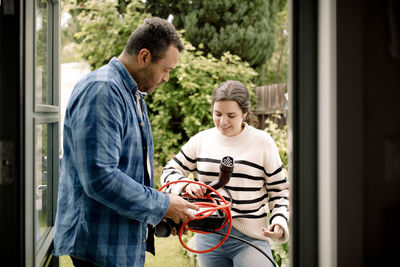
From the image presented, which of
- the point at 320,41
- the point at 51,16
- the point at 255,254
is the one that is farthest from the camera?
the point at 51,16

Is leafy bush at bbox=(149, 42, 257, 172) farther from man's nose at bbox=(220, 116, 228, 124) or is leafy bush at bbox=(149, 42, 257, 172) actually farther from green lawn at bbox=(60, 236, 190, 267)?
man's nose at bbox=(220, 116, 228, 124)

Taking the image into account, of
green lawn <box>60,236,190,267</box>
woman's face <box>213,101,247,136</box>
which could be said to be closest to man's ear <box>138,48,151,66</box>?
woman's face <box>213,101,247,136</box>

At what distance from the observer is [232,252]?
187 cm

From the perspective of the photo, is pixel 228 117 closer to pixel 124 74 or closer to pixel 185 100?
pixel 124 74

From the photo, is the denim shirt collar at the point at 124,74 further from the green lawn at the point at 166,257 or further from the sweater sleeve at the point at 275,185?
the green lawn at the point at 166,257

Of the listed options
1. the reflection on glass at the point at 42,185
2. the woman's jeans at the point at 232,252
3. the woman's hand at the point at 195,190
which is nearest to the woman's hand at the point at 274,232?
the woman's jeans at the point at 232,252

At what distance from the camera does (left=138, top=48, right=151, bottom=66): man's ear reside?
1482 mm

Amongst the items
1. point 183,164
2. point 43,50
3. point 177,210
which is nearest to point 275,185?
point 183,164

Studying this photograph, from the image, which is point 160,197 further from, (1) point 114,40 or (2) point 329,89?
(1) point 114,40

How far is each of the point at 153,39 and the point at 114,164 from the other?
0.59 metres

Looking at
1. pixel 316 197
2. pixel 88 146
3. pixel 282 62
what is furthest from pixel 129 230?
pixel 282 62

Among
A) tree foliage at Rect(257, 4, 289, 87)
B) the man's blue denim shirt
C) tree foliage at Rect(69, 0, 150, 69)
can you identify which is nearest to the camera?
the man's blue denim shirt

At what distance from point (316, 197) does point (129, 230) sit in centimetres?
74

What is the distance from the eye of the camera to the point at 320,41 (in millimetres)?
1149
